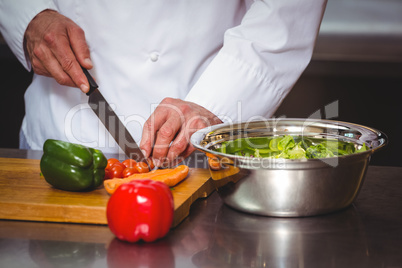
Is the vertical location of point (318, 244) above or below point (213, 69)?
below

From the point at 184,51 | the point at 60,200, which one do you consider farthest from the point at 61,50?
the point at 60,200

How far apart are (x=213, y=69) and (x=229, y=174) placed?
0.51 m

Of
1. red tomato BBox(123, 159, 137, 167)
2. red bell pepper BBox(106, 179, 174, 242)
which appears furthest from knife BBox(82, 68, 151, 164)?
red bell pepper BBox(106, 179, 174, 242)

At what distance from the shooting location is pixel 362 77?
99.7 inches

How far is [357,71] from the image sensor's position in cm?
253

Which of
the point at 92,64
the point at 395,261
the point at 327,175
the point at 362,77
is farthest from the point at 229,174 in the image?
the point at 362,77

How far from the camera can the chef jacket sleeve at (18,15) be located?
146 cm

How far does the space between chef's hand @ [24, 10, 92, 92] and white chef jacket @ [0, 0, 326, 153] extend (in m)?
0.07

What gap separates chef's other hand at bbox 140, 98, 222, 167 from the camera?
122 centimetres

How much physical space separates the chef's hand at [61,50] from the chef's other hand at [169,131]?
21 centimetres

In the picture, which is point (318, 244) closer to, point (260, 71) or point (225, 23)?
point (260, 71)

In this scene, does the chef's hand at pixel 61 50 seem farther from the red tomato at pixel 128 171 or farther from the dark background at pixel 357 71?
the dark background at pixel 357 71

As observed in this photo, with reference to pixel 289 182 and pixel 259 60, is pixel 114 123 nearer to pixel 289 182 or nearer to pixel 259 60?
pixel 259 60

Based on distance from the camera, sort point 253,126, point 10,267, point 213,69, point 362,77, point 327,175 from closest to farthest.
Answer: point 10,267, point 327,175, point 253,126, point 213,69, point 362,77
